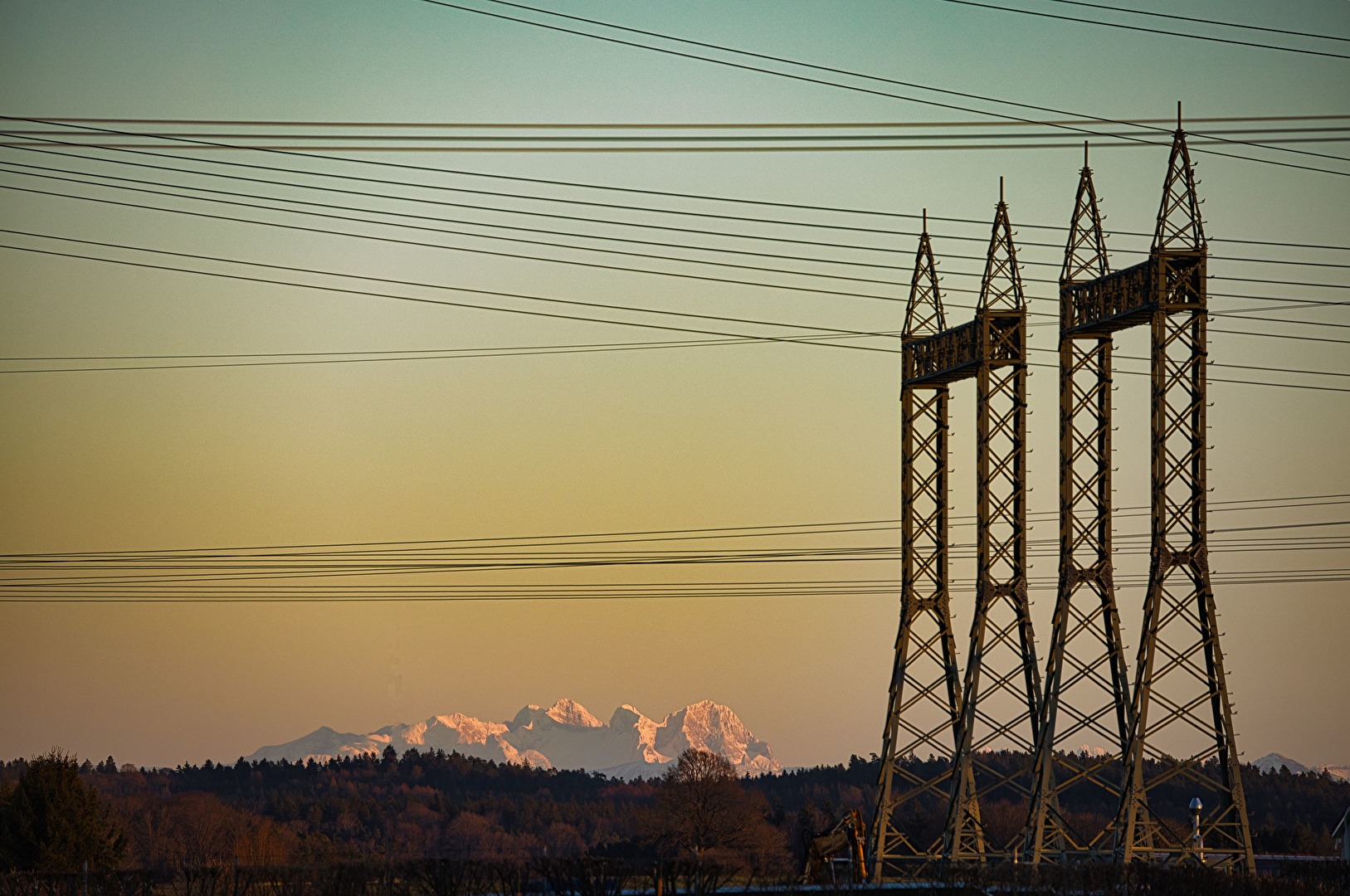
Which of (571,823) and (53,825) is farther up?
(571,823)

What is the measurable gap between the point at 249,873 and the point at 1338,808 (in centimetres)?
12798

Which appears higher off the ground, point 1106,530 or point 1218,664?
point 1106,530

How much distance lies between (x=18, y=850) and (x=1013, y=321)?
160 ft

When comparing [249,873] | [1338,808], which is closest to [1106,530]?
[249,873]

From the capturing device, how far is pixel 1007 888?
44.3 metres

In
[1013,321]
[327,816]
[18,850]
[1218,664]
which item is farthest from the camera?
[327,816]

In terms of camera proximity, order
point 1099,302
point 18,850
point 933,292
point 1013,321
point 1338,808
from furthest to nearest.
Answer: point 1338,808 → point 18,850 → point 933,292 → point 1013,321 → point 1099,302

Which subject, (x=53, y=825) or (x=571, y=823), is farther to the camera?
(x=571, y=823)

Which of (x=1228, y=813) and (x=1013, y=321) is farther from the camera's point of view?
(x=1013, y=321)

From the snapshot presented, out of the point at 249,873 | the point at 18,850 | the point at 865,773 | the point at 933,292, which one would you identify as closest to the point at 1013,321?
the point at 933,292

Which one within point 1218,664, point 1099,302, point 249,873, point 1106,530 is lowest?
point 249,873

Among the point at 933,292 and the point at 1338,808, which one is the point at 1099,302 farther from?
the point at 1338,808

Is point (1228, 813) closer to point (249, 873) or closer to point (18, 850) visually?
point (249, 873)

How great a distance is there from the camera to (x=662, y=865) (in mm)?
42188
